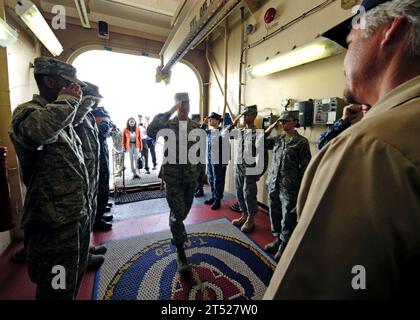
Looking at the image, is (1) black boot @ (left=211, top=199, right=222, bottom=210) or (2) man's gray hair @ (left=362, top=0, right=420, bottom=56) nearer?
(2) man's gray hair @ (left=362, top=0, right=420, bottom=56)

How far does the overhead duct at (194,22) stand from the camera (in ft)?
6.58

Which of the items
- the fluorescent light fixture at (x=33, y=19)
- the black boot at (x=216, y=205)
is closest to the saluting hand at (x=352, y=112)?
the black boot at (x=216, y=205)

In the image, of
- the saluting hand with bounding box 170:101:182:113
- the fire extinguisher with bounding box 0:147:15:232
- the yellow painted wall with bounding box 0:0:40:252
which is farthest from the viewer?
the yellow painted wall with bounding box 0:0:40:252

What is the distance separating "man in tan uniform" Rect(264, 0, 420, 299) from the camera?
32cm

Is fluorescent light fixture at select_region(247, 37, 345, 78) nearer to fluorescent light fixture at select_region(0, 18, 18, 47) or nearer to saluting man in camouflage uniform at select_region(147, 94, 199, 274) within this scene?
saluting man in camouflage uniform at select_region(147, 94, 199, 274)

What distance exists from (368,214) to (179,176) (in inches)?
66.3

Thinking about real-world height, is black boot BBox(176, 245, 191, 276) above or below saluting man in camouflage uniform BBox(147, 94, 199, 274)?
below

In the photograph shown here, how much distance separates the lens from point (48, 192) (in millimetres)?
1109

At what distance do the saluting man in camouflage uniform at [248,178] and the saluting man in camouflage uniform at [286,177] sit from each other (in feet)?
1.36

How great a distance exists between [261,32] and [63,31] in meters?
3.76

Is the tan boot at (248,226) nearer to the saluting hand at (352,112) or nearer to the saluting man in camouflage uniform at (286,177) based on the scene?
the saluting man in camouflage uniform at (286,177)

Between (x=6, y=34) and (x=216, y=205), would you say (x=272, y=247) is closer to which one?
(x=216, y=205)

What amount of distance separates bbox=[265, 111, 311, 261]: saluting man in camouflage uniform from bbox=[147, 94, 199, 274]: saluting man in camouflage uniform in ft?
3.30

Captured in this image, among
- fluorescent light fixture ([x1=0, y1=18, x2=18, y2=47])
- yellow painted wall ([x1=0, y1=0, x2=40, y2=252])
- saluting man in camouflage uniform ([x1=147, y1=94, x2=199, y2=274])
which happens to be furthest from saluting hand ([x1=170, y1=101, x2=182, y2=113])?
yellow painted wall ([x1=0, y1=0, x2=40, y2=252])
